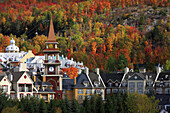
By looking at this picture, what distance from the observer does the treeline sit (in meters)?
122

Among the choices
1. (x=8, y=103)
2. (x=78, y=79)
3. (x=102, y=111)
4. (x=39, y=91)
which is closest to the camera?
(x=8, y=103)

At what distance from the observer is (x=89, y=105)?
130750mm

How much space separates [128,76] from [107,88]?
6.46m

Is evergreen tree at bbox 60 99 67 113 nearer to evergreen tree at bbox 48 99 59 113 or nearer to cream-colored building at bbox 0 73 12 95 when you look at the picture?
evergreen tree at bbox 48 99 59 113

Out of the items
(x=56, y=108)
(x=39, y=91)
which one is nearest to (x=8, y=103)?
(x=56, y=108)

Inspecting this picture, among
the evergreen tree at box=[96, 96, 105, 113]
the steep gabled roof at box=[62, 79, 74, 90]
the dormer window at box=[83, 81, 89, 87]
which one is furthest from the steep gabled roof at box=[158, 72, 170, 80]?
the evergreen tree at box=[96, 96, 105, 113]

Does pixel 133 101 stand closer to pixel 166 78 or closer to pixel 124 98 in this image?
pixel 124 98

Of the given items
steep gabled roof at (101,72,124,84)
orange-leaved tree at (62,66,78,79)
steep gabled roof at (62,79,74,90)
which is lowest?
steep gabled roof at (62,79,74,90)

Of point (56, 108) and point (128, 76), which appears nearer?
point (56, 108)

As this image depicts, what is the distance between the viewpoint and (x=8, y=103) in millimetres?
120000

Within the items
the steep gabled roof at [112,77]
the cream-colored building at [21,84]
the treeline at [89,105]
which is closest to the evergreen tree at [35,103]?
the treeline at [89,105]

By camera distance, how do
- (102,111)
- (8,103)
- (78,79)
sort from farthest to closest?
1. (78,79)
2. (102,111)
3. (8,103)

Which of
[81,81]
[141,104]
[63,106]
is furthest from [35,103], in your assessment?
[81,81]

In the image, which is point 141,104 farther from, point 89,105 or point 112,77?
point 112,77
